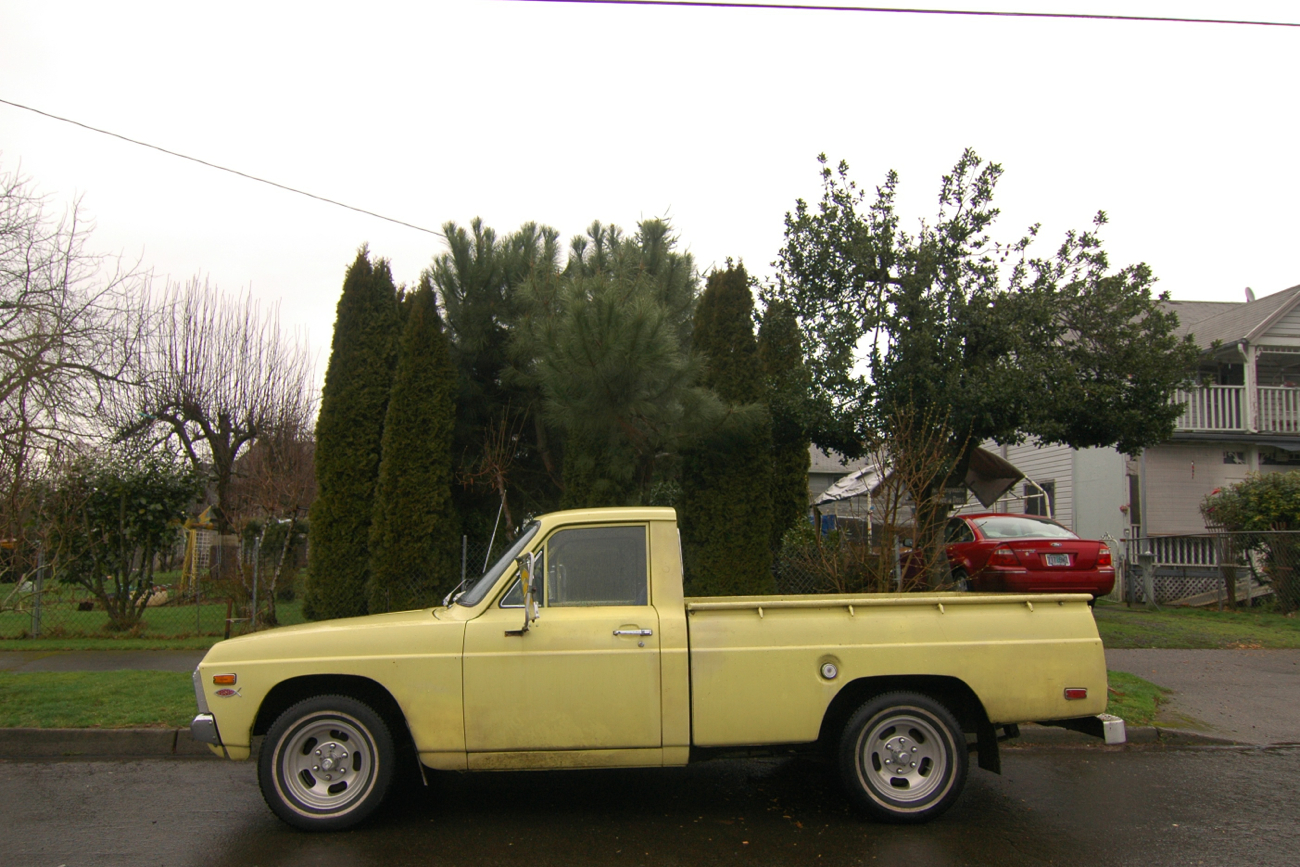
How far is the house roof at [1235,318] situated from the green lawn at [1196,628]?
26.1ft

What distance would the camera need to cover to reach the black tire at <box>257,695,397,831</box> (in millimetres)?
5016

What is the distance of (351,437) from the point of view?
511 inches

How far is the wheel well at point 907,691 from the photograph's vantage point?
5.29m

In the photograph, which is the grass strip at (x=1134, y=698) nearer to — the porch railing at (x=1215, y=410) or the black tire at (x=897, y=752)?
the black tire at (x=897, y=752)

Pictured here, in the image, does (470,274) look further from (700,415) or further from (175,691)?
(175,691)

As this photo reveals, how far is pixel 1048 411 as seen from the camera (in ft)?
37.9

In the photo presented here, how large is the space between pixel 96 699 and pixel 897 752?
6.87 m

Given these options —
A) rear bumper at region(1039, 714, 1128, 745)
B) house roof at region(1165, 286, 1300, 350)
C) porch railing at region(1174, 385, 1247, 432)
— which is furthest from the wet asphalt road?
house roof at region(1165, 286, 1300, 350)

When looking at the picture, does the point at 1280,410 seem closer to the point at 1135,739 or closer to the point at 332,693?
the point at 1135,739

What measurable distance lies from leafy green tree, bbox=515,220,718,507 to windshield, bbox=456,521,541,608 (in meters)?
4.67

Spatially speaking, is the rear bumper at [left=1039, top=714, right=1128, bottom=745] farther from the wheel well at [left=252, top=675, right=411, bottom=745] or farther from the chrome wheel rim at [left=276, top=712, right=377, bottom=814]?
the chrome wheel rim at [left=276, top=712, right=377, bottom=814]

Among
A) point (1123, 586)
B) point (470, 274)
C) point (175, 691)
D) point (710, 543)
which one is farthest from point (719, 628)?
point (1123, 586)

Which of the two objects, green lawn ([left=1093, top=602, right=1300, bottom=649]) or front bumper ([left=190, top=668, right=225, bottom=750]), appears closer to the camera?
front bumper ([left=190, top=668, right=225, bottom=750])

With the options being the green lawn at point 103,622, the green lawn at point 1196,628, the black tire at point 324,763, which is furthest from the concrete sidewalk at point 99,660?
the green lawn at point 1196,628
